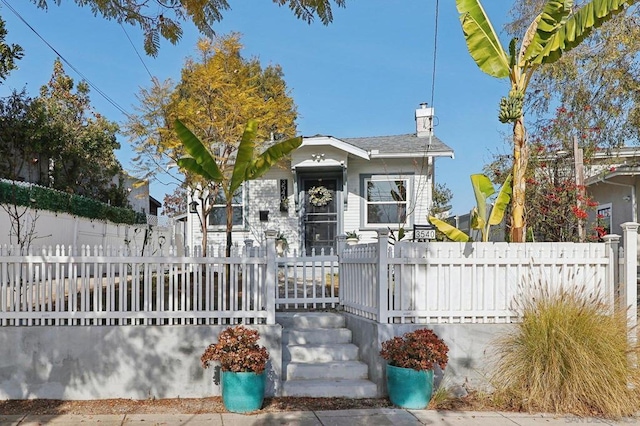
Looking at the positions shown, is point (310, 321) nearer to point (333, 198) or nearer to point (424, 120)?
point (333, 198)

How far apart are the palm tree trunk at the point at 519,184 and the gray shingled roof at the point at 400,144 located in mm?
6190

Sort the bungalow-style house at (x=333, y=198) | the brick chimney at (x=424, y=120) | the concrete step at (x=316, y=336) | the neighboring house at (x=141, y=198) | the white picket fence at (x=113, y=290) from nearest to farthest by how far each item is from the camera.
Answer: the white picket fence at (x=113, y=290) < the concrete step at (x=316, y=336) < the bungalow-style house at (x=333, y=198) < the neighboring house at (x=141, y=198) < the brick chimney at (x=424, y=120)

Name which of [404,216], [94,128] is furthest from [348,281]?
[94,128]

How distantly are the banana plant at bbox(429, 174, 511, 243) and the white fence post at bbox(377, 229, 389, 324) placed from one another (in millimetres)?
1425

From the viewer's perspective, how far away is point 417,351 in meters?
5.41

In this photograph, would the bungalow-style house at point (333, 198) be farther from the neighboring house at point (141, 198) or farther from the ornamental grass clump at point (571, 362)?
the ornamental grass clump at point (571, 362)

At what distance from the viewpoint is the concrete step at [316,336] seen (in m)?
6.73

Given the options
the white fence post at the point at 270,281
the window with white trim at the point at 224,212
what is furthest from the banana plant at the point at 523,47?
the window with white trim at the point at 224,212

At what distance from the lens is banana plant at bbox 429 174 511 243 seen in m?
7.01

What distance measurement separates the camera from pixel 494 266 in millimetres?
6031

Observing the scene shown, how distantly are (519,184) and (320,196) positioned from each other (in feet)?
24.4

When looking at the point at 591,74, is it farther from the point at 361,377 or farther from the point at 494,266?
the point at 361,377

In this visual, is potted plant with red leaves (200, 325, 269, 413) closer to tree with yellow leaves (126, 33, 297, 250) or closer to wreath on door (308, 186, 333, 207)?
tree with yellow leaves (126, 33, 297, 250)

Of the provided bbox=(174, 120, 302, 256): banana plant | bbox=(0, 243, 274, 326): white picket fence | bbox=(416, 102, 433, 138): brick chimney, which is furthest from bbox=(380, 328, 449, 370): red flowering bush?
bbox=(416, 102, 433, 138): brick chimney
